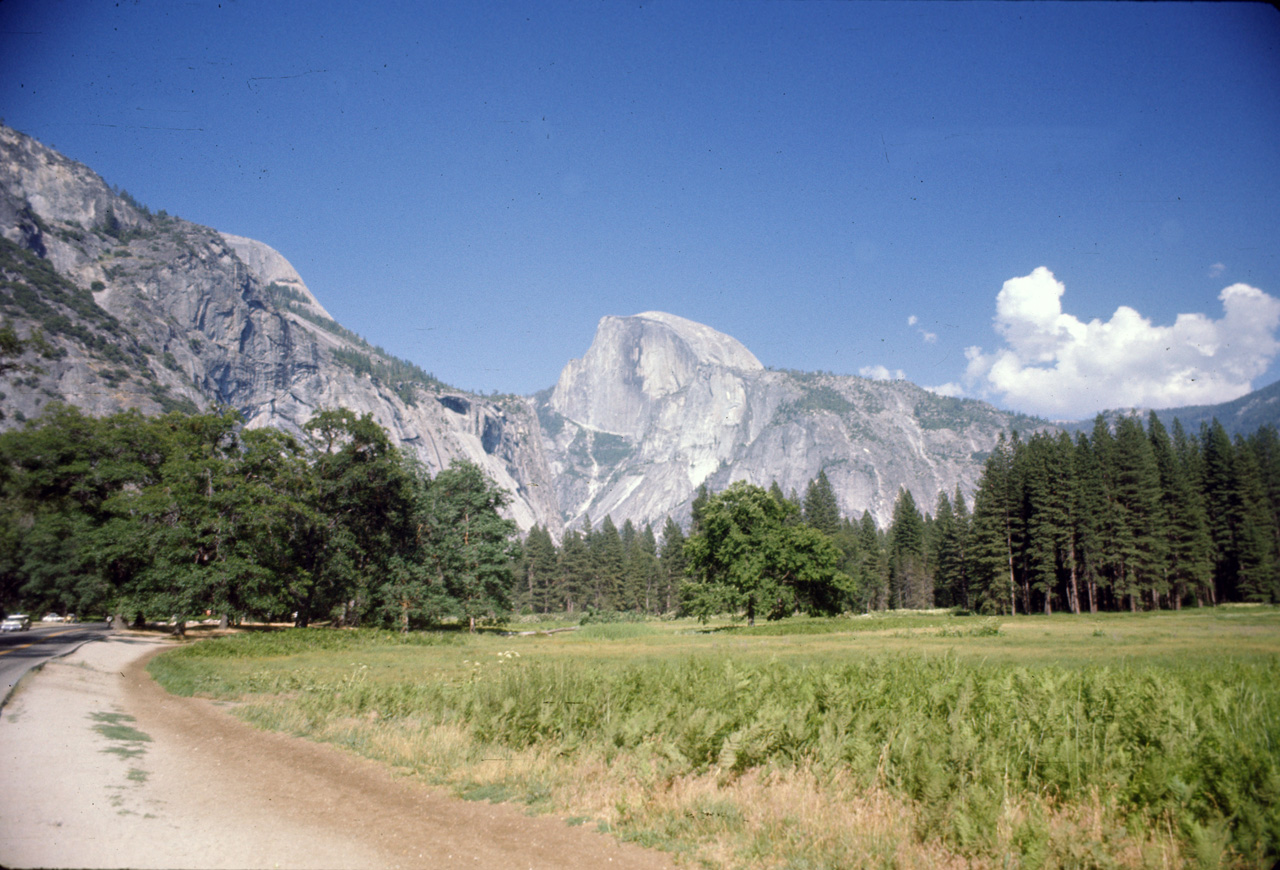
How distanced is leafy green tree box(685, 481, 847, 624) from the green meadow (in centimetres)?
3861

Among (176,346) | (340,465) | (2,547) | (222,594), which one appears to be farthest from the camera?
(176,346)

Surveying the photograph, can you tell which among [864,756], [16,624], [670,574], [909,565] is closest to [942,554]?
[909,565]

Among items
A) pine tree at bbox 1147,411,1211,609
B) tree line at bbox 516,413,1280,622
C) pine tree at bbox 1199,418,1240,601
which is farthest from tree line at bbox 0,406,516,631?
pine tree at bbox 1199,418,1240,601

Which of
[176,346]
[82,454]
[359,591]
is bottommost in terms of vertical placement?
[359,591]

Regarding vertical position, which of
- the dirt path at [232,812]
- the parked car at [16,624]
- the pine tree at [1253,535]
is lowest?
the parked car at [16,624]

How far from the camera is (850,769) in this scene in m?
8.14

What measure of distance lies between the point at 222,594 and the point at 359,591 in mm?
10169

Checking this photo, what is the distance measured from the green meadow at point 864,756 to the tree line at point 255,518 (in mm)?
28988

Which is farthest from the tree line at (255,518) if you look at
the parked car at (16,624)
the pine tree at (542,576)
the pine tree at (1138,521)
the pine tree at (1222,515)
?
the pine tree at (542,576)

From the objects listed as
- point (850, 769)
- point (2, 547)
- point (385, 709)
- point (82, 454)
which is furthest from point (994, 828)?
point (82, 454)

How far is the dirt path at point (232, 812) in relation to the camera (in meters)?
5.94

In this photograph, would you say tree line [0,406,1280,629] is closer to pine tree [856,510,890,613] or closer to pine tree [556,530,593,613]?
pine tree [856,510,890,613]

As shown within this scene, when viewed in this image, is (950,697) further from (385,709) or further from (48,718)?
(48,718)

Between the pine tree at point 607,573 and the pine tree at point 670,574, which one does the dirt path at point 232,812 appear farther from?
the pine tree at point 670,574
